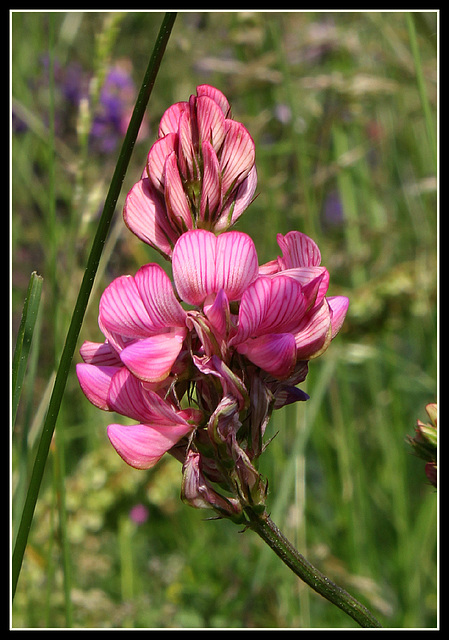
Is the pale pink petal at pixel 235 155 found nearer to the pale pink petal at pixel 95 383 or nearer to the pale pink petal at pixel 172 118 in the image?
the pale pink petal at pixel 172 118

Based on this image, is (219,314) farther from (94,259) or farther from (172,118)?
(172,118)

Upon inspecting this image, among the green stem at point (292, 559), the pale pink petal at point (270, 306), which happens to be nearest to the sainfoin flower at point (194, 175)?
the pale pink petal at point (270, 306)

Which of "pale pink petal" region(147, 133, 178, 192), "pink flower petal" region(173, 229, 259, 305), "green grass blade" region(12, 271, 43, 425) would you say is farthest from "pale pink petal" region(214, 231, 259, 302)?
"green grass blade" region(12, 271, 43, 425)

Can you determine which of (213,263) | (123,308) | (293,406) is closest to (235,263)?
(213,263)

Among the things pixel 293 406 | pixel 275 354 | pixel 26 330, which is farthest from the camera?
pixel 293 406
